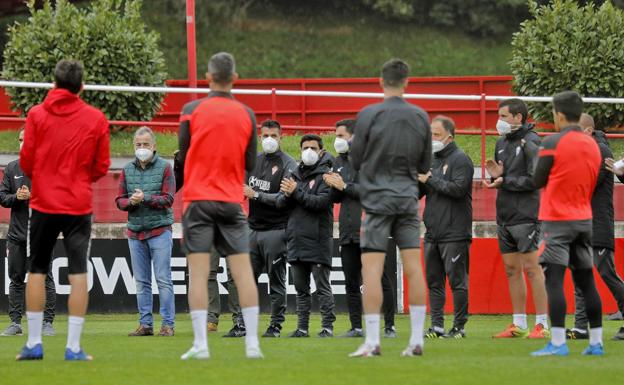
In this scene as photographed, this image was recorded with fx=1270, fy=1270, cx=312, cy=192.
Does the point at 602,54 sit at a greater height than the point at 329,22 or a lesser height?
lesser

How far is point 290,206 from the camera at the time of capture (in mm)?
12031

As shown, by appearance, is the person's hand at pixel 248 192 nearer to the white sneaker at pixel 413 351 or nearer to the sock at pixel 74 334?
the sock at pixel 74 334

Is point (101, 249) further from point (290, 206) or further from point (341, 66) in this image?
point (341, 66)

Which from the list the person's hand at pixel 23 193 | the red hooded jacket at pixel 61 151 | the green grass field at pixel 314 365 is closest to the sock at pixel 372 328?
the green grass field at pixel 314 365

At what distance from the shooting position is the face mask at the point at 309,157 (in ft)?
39.2

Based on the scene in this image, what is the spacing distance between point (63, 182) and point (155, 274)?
10.9 ft

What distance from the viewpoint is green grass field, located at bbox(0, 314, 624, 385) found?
8.00m

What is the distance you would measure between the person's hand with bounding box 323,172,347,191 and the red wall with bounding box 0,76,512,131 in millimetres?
11528

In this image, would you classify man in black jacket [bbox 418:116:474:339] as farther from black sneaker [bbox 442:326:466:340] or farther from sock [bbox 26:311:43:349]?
sock [bbox 26:311:43:349]

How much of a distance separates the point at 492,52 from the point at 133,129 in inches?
1029

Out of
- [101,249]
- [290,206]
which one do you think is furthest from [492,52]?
[290,206]

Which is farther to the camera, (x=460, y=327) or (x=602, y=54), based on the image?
(x=602, y=54)

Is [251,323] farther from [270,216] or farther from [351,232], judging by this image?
[270,216]

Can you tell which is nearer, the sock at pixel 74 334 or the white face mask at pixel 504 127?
the sock at pixel 74 334
